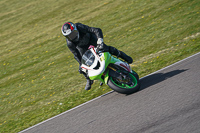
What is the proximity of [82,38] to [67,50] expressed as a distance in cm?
826

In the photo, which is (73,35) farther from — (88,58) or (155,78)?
(155,78)

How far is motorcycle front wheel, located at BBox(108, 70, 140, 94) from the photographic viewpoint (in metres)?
5.98

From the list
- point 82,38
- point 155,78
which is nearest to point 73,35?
point 82,38

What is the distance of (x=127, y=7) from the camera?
18891 millimetres

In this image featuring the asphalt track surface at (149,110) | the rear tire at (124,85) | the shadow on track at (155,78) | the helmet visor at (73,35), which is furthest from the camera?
the shadow on track at (155,78)

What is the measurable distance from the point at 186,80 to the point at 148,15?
1005cm

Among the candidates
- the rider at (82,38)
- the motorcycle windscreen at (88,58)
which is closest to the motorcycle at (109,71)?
the motorcycle windscreen at (88,58)

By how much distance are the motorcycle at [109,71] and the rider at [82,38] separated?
25cm

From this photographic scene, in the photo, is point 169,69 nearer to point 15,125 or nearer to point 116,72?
point 116,72

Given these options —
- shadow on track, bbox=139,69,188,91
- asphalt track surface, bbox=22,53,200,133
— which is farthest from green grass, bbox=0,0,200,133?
asphalt track surface, bbox=22,53,200,133

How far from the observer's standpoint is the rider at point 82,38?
20.4 ft

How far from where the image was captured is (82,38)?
21.8 ft

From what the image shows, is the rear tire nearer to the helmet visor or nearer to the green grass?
the green grass

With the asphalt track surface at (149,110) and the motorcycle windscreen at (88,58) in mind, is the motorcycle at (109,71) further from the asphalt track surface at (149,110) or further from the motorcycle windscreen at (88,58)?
the asphalt track surface at (149,110)
